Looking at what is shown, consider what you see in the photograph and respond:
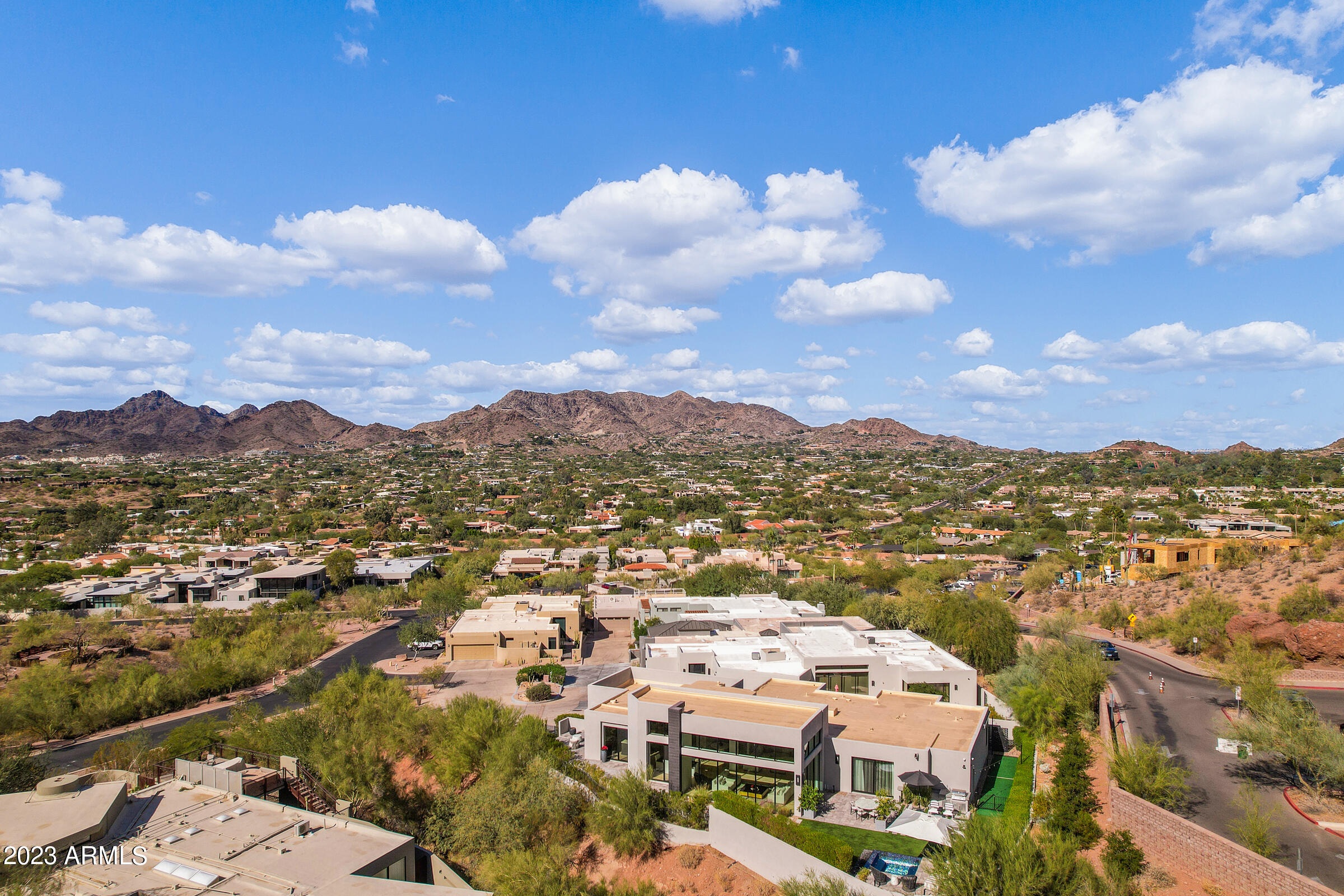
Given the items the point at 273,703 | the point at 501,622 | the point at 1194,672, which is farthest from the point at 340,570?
the point at 1194,672

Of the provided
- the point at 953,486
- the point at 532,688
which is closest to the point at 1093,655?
the point at 532,688

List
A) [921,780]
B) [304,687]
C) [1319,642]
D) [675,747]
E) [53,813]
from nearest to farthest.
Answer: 1. [53,813]
2. [921,780]
3. [675,747]
4. [1319,642]
5. [304,687]

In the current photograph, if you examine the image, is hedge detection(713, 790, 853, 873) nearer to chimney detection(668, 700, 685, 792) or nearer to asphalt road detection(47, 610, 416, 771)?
chimney detection(668, 700, 685, 792)

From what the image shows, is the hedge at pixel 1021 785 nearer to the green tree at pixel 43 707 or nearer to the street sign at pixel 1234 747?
the street sign at pixel 1234 747

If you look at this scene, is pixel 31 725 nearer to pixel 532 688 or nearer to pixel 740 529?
pixel 532 688

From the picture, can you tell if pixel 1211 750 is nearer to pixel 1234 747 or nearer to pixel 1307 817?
pixel 1234 747

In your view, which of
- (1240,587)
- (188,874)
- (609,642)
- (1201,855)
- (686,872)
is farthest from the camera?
(609,642)

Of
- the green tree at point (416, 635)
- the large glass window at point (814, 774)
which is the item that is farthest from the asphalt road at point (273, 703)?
the large glass window at point (814, 774)
